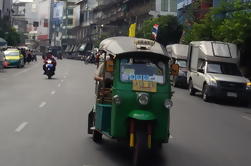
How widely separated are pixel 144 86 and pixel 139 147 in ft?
3.68

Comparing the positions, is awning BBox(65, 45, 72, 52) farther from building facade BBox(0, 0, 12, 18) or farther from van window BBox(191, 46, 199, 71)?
van window BBox(191, 46, 199, 71)

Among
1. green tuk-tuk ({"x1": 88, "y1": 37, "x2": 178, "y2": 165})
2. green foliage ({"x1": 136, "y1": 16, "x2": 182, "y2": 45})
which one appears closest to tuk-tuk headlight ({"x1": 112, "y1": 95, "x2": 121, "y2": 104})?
green tuk-tuk ({"x1": 88, "y1": 37, "x2": 178, "y2": 165})

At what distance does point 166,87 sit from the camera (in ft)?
30.9

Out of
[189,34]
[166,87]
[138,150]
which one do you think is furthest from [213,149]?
[189,34]

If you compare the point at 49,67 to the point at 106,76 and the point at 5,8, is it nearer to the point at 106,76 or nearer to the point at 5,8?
the point at 106,76

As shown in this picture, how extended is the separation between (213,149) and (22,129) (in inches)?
165

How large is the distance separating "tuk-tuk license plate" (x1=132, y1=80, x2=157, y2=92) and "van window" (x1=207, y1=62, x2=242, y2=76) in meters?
16.6

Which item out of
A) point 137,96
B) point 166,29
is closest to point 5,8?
point 166,29

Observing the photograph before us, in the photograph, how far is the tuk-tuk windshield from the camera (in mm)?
9430

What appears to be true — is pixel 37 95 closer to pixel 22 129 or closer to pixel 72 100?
pixel 72 100

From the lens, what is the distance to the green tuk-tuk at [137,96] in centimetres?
895

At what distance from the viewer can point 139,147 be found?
28.2 ft

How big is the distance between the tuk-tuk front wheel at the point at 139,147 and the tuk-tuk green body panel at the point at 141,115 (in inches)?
9.8

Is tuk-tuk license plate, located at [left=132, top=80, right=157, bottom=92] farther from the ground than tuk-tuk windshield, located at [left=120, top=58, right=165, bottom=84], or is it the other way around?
tuk-tuk windshield, located at [left=120, top=58, right=165, bottom=84]
